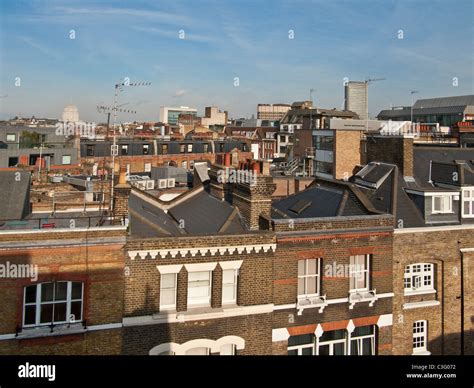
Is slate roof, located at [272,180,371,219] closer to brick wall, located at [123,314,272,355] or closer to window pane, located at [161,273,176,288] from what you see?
brick wall, located at [123,314,272,355]

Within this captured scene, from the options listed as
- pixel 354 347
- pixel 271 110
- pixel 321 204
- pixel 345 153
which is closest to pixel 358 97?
pixel 345 153

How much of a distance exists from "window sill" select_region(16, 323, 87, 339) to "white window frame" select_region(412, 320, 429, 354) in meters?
13.6

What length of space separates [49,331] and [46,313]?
578 millimetres

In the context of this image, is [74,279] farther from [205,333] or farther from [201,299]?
[205,333]

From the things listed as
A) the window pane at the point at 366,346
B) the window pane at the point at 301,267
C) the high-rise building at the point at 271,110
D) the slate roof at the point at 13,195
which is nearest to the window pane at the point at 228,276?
the window pane at the point at 301,267

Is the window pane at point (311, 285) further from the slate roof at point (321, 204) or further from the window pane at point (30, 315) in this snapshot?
the window pane at point (30, 315)

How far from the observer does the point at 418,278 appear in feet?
61.1

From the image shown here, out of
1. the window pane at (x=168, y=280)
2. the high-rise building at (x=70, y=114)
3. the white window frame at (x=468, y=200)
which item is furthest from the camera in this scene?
the high-rise building at (x=70, y=114)

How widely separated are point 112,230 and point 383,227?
10.5 m

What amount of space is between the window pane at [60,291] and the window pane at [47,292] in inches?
5.8

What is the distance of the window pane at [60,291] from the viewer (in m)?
13.5

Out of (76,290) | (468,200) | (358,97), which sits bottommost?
(76,290)

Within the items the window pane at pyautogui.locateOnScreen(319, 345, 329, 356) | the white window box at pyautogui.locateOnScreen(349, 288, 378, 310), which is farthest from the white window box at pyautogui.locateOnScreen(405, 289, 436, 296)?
the window pane at pyautogui.locateOnScreen(319, 345, 329, 356)
